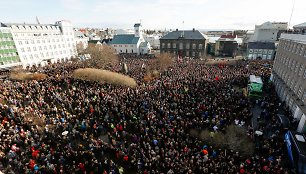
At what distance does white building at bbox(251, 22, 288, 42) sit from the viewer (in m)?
67.4

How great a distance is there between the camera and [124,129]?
1777cm

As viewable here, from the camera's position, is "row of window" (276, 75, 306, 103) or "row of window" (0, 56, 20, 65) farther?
"row of window" (0, 56, 20, 65)

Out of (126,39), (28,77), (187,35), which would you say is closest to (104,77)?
(28,77)

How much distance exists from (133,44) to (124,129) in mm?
60265

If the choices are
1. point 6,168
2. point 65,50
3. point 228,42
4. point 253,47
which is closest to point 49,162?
point 6,168

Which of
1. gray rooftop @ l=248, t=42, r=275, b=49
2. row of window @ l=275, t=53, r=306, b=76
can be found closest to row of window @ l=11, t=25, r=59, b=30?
row of window @ l=275, t=53, r=306, b=76

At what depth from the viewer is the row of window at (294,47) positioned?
20.2 meters

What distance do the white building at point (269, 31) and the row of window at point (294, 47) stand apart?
1828 inches

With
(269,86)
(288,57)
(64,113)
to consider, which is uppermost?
(288,57)

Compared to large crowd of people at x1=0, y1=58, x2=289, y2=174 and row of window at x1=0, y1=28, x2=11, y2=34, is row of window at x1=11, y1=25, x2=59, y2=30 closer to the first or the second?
row of window at x1=0, y1=28, x2=11, y2=34

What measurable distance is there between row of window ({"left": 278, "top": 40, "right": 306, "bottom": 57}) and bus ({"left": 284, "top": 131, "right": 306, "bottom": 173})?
9.70 m

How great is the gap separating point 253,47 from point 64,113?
57.4 m

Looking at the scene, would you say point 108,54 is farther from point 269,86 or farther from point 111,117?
point 269,86

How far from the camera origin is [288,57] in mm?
25000
